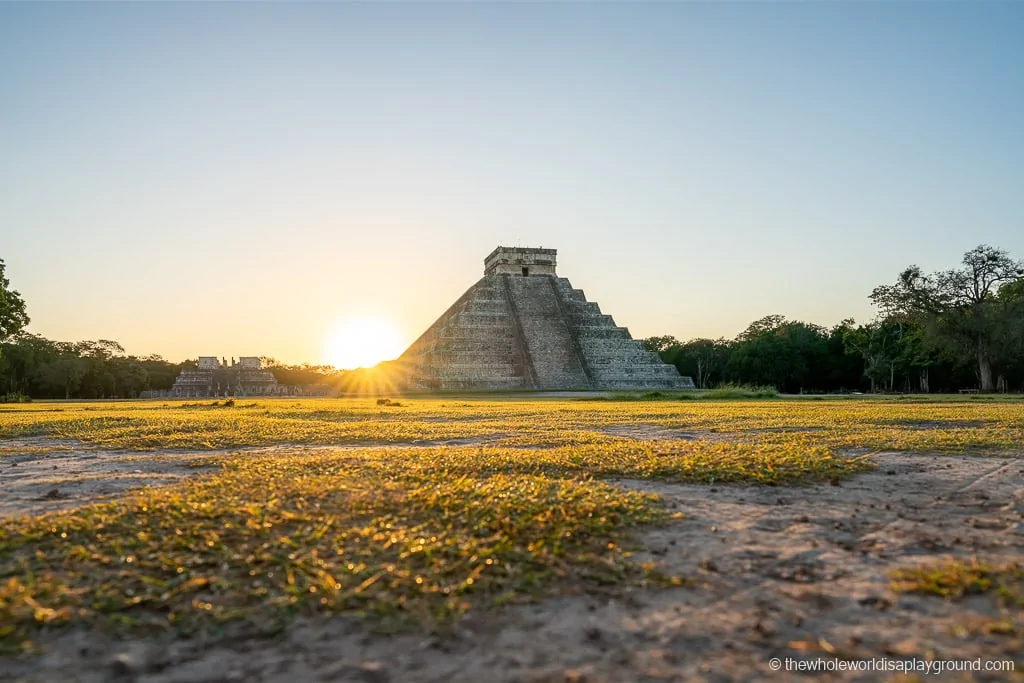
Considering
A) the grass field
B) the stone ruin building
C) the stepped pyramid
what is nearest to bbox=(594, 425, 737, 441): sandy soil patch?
the grass field

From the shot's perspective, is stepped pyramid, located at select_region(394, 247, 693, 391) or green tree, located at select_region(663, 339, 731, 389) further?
green tree, located at select_region(663, 339, 731, 389)

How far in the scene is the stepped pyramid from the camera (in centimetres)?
4662

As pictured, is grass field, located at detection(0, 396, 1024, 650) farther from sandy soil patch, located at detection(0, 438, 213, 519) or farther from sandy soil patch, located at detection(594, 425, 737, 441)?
sandy soil patch, located at detection(594, 425, 737, 441)

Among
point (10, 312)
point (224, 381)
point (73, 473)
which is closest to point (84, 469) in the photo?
point (73, 473)

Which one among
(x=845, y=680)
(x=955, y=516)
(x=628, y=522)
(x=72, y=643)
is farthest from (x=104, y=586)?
(x=955, y=516)

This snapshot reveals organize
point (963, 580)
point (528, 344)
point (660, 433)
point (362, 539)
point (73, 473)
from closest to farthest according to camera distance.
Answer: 1. point (963, 580)
2. point (362, 539)
3. point (73, 473)
4. point (660, 433)
5. point (528, 344)

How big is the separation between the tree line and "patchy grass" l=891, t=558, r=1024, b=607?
46220mm

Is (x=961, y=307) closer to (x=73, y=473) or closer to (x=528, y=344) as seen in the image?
(x=528, y=344)

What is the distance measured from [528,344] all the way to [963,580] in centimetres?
4832

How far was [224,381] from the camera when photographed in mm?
74938

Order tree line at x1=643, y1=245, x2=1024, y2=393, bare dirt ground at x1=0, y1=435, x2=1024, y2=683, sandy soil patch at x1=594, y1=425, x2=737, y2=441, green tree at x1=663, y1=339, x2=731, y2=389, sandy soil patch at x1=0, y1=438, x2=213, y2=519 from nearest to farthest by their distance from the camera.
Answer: bare dirt ground at x1=0, y1=435, x2=1024, y2=683 → sandy soil patch at x1=0, y1=438, x2=213, y2=519 → sandy soil patch at x1=594, y1=425, x2=737, y2=441 → tree line at x1=643, y1=245, x2=1024, y2=393 → green tree at x1=663, y1=339, x2=731, y2=389

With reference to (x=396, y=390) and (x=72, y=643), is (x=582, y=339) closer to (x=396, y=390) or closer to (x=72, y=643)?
(x=396, y=390)

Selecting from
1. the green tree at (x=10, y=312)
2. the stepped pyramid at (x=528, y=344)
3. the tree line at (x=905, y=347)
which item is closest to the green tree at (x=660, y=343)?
the tree line at (x=905, y=347)

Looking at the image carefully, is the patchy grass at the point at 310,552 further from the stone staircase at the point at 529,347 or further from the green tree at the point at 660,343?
the green tree at the point at 660,343
